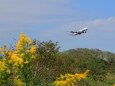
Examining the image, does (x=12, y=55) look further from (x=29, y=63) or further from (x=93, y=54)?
(x=93, y=54)

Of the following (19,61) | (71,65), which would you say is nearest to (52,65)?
(71,65)

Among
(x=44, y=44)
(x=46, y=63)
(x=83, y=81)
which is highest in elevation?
(x=44, y=44)

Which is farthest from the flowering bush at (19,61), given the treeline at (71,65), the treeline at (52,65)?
the treeline at (71,65)

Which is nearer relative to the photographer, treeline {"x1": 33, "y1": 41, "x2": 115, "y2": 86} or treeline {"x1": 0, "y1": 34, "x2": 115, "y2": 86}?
treeline {"x1": 0, "y1": 34, "x2": 115, "y2": 86}

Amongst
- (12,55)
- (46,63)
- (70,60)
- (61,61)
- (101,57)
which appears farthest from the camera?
(101,57)

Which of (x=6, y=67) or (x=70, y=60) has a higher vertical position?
(x=70, y=60)

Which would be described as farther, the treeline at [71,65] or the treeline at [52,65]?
the treeline at [71,65]

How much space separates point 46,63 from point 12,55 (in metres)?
9.12

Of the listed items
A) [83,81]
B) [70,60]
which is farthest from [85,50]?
[83,81]

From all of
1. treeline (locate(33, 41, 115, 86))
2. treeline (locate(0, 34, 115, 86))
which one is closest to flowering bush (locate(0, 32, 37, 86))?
treeline (locate(0, 34, 115, 86))

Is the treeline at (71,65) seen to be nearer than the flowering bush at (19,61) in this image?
No

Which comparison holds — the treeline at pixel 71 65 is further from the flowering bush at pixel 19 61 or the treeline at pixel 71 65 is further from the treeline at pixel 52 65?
the flowering bush at pixel 19 61

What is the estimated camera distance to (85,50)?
23875 mm

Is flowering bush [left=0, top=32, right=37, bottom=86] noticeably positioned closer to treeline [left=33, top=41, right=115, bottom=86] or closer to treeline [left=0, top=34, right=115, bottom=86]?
treeline [left=0, top=34, right=115, bottom=86]
